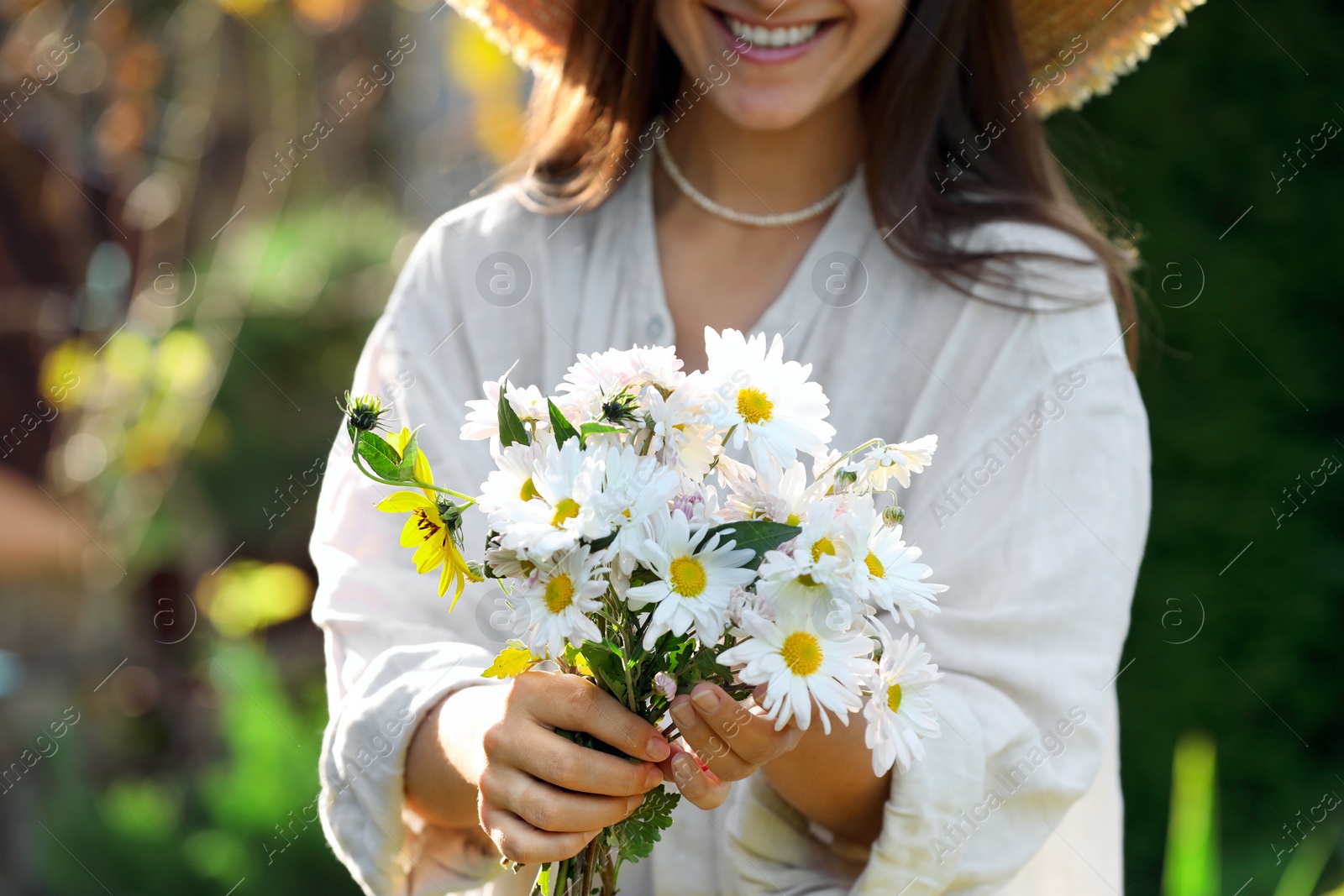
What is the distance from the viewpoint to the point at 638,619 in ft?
3.08

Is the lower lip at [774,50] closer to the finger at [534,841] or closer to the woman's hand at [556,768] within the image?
the woman's hand at [556,768]

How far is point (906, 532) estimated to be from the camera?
53.7 inches

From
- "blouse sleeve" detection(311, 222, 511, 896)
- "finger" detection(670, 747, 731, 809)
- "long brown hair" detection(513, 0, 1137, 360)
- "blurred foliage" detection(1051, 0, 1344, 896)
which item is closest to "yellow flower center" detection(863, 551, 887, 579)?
"finger" detection(670, 747, 731, 809)

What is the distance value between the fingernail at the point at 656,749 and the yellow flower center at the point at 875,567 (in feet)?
0.72

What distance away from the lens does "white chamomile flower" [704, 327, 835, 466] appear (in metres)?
0.91

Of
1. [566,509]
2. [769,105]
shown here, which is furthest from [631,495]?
[769,105]

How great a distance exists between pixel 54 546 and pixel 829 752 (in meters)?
4.56

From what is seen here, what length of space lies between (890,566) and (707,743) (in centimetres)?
20

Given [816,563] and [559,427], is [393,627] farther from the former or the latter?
[816,563]

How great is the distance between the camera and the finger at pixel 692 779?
990 mm

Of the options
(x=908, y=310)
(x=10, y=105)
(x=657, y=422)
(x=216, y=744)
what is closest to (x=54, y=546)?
(x=216, y=744)

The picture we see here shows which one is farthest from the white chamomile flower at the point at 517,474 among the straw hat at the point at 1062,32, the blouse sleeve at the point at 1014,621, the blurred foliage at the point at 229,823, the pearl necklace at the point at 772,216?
the blurred foliage at the point at 229,823

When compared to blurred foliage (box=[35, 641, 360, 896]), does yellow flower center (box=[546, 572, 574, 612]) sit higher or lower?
higher

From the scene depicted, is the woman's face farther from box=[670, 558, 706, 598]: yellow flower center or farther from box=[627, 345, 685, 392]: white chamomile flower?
box=[670, 558, 706, 598]: yellow flower center
